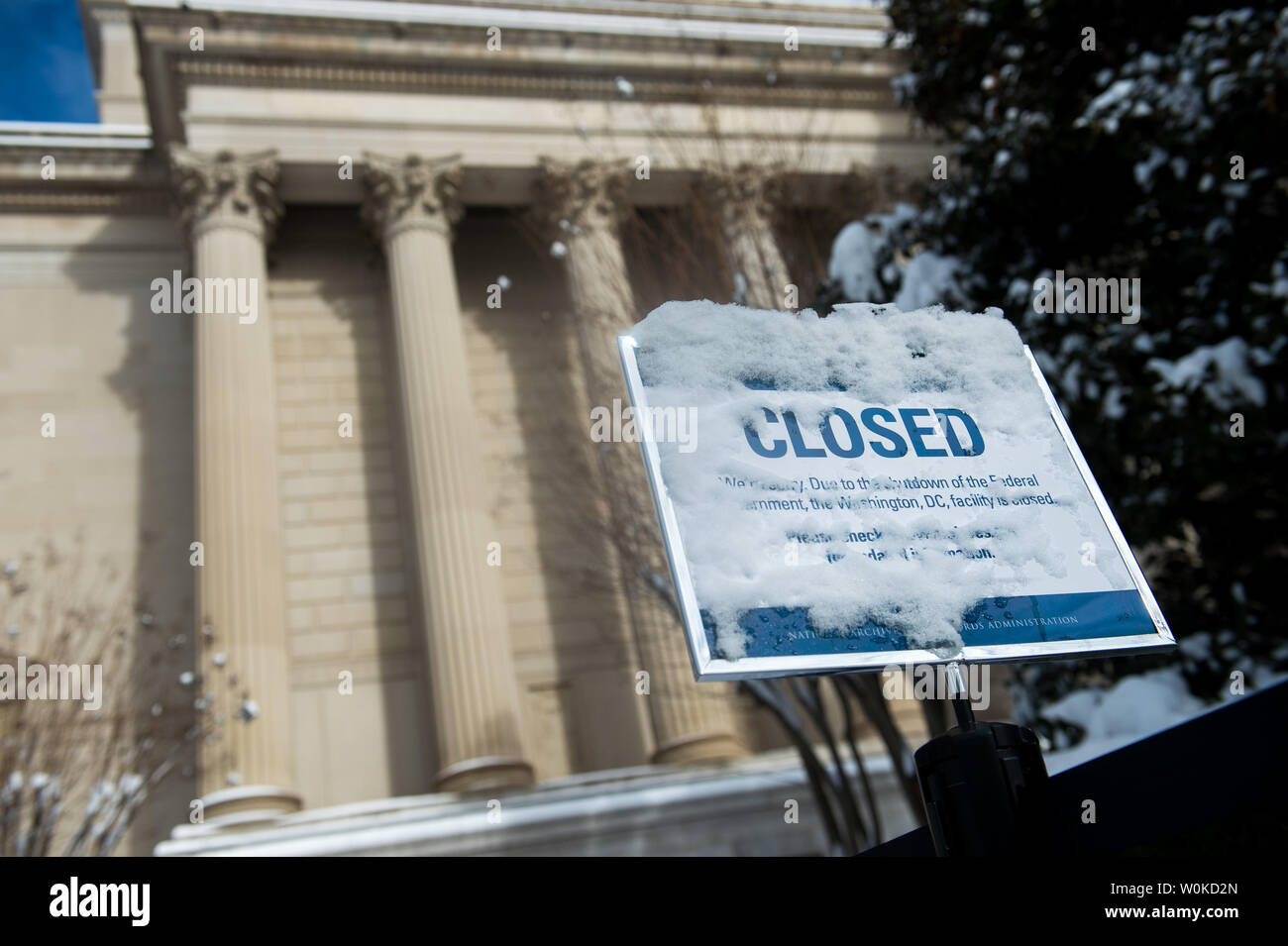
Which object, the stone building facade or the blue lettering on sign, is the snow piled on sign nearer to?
the blue lettering on sign

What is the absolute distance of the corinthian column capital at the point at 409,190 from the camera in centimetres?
2173

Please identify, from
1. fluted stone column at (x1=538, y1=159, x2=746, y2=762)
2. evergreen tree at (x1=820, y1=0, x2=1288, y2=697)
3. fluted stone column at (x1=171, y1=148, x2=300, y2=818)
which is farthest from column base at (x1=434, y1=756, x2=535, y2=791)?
evergreen tree at (x1=820, y1=0, x2=1288, y2=697)

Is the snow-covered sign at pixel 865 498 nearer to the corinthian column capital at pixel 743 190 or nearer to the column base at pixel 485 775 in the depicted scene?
the corinthian column capital at pixel 743 190

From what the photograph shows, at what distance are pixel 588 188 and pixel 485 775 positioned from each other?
443 inches

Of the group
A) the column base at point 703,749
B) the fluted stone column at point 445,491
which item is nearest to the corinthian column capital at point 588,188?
the fluted stone column at point 445,491

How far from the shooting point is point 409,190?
21891mm

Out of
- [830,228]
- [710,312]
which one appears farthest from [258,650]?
[710,312]

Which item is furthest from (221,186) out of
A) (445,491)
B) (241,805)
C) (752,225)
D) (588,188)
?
(241,805)

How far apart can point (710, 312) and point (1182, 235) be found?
815 cm

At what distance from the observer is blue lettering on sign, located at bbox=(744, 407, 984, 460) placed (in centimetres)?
266

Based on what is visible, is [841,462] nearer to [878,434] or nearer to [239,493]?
[878,434]

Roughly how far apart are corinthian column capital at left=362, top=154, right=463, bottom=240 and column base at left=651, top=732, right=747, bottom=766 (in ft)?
34.5
